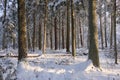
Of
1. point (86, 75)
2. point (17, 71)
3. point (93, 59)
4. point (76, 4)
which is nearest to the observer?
point (86, 75)

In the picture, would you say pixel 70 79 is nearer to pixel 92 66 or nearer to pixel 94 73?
pixel 94 73

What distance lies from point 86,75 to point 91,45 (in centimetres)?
258

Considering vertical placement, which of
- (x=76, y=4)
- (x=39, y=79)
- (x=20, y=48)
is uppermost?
(x=76, y=4)

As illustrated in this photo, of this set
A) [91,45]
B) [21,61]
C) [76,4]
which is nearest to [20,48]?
[21,61]

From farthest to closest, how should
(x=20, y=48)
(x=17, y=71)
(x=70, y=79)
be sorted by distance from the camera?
(x=20, y=48), (x=17, y=71), (x=70, y=79)

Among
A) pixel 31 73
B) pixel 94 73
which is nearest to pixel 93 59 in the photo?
pixel 94 73

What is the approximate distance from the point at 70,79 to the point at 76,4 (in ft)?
59.1

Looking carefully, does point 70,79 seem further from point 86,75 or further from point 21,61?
point 21,61

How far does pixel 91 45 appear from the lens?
14.0 m

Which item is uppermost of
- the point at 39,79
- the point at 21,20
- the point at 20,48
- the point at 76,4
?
the point at 76,4

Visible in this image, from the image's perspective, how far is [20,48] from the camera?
48.9 ft

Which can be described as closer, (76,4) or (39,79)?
(39,79)

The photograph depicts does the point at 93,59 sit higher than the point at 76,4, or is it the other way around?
the point at 76,4

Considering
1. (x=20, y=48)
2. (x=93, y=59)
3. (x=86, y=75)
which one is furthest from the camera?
(x=20, y=48)
